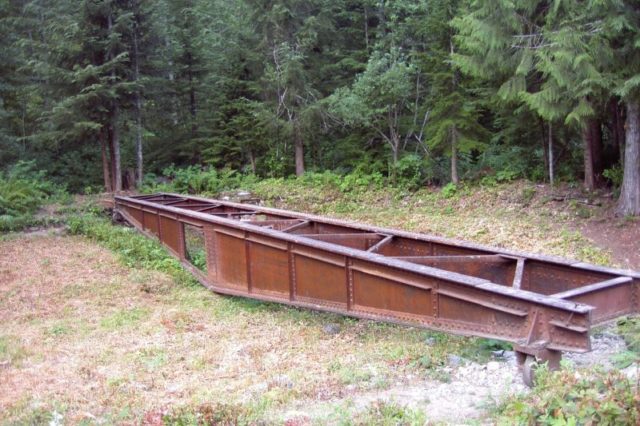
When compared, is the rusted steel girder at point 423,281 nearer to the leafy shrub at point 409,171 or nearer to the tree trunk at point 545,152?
the leafy shrub at point 409,171

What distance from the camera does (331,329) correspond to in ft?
25.1

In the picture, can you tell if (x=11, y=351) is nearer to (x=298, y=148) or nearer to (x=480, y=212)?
(x=480, y=212)

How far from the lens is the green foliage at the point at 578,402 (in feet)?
10.1

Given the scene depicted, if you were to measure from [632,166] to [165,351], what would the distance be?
10.0 metres

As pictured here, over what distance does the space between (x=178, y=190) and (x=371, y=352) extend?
14617mm

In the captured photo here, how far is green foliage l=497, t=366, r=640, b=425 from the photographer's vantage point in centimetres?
308

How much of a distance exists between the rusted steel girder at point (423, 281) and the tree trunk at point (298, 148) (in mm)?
10325

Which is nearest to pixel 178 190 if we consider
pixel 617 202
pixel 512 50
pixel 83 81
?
pixel 83 81

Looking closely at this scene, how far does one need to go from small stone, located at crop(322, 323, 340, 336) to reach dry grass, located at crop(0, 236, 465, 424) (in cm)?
8

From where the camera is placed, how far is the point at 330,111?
774 inches

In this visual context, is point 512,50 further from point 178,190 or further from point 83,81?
point 83,81

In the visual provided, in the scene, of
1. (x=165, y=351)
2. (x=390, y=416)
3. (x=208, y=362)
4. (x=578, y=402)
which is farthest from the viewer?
(x=165, y=351)

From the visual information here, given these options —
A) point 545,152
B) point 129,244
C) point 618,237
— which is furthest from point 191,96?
point 618,237

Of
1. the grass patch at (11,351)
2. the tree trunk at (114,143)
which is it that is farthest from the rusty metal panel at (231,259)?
the tree trunk at (114,143)
